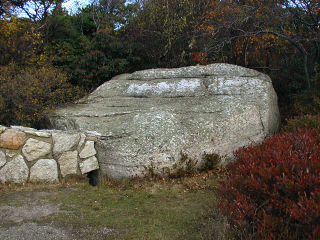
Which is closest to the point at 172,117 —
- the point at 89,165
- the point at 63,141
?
the point at 89,165

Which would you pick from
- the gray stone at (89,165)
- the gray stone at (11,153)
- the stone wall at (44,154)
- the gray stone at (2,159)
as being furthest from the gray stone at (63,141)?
the gray stone at (2,159)

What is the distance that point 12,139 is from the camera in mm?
5238

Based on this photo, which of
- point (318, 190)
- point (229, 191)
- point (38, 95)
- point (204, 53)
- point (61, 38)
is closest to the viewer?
point (318, 190)

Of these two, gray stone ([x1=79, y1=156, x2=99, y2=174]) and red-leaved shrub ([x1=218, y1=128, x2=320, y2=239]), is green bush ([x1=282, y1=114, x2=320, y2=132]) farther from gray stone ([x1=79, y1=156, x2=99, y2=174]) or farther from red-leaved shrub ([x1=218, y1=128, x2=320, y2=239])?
gray stone ([x1=79, y1=156, x2=99, y2=174])

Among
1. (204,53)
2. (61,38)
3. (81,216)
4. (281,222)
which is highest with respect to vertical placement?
(61,38)

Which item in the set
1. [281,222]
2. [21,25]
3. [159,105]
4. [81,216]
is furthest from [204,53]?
[281,222]

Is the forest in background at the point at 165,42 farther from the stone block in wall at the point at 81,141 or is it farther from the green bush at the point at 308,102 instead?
the stone block in wall at the point at 81,141

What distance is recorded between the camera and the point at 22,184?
17.3 feet

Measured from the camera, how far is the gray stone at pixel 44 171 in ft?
17.7

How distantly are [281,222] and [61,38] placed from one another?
35.0ft

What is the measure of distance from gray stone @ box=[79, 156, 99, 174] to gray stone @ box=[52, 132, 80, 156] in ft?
1.18

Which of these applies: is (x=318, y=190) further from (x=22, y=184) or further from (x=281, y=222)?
(x=22, y=184)

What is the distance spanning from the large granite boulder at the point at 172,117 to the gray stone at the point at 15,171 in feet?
4.12

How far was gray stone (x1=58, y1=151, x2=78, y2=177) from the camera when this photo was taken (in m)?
5.57
